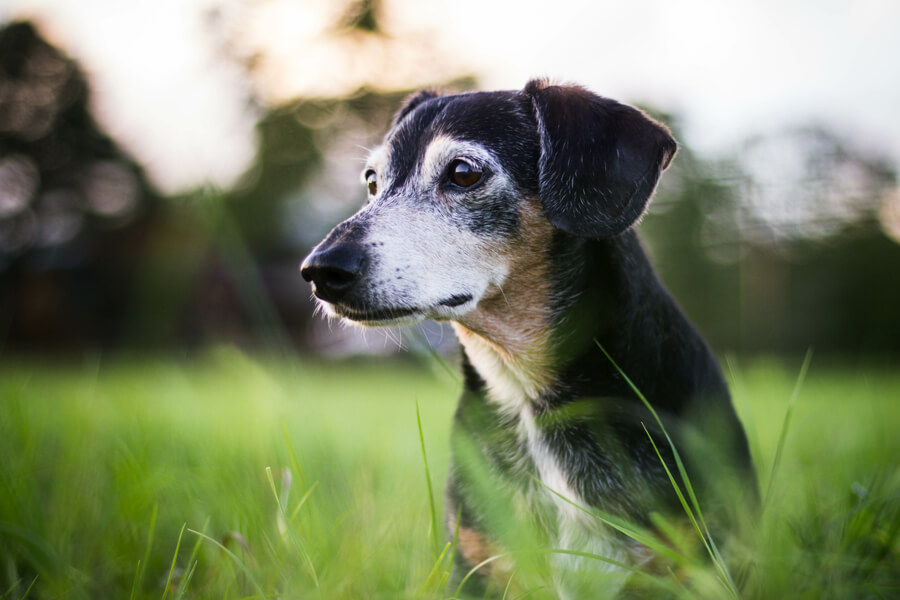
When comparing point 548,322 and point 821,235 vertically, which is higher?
point 548,322

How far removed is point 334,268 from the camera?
2066 millimetres

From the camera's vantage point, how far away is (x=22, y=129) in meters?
20.8

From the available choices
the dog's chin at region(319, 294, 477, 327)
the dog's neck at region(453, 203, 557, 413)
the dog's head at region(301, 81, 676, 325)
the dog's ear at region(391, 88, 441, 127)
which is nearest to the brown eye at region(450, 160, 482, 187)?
the dog's head at region(301, 81, 676, 325)

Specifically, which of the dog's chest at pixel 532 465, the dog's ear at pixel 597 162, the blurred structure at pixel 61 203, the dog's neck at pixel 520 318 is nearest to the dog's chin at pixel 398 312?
the dog's neck at pixel 520 318

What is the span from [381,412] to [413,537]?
4274 mm

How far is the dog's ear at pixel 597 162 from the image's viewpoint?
2260 millimetres

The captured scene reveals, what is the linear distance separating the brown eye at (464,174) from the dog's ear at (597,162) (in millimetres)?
293

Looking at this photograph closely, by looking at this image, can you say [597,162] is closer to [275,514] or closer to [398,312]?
[398,312]

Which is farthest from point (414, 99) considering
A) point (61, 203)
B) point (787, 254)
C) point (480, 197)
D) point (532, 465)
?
point (61, 203)

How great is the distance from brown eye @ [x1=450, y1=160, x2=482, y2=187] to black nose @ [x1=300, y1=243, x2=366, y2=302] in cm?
66

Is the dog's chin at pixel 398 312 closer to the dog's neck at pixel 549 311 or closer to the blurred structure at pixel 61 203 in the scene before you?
the dog's neck at pixel 549 311

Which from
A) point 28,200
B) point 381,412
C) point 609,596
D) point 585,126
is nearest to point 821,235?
point 381,412

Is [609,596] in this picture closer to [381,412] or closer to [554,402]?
[554,402]

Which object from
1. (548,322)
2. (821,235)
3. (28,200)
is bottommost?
(28,200)
